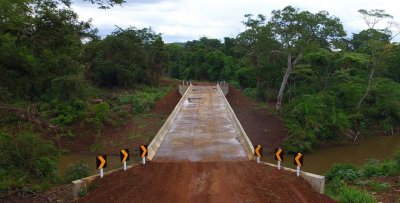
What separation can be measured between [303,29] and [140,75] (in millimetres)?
18824

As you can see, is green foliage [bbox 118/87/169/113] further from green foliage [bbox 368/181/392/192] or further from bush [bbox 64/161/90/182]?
green foliage [bbox 368/181/392/192]

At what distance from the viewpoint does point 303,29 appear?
98.8 ft

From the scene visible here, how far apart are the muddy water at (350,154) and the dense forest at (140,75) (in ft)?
3.32

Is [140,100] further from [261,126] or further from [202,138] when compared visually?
[202,138]

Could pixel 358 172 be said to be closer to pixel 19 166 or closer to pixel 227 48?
pixel 19 166

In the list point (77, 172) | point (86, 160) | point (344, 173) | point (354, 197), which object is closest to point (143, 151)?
point (77, 172)

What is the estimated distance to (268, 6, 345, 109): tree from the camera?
29312mm

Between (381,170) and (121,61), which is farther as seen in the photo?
(121,61)

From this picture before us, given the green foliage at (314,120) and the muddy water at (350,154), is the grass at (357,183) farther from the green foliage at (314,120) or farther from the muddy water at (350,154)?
the green foliage at (314,120)

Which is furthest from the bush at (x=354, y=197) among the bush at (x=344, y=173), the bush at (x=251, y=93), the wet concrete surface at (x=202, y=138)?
the bush at (x=251, y=93)

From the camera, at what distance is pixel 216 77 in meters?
57.5

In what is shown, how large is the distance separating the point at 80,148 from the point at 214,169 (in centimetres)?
1540

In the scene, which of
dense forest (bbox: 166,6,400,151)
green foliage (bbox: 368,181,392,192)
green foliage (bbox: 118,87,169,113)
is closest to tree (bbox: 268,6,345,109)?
dense forest (bbox: 166,6,400,151)

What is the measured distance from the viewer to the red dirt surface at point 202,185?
33.0 ft
